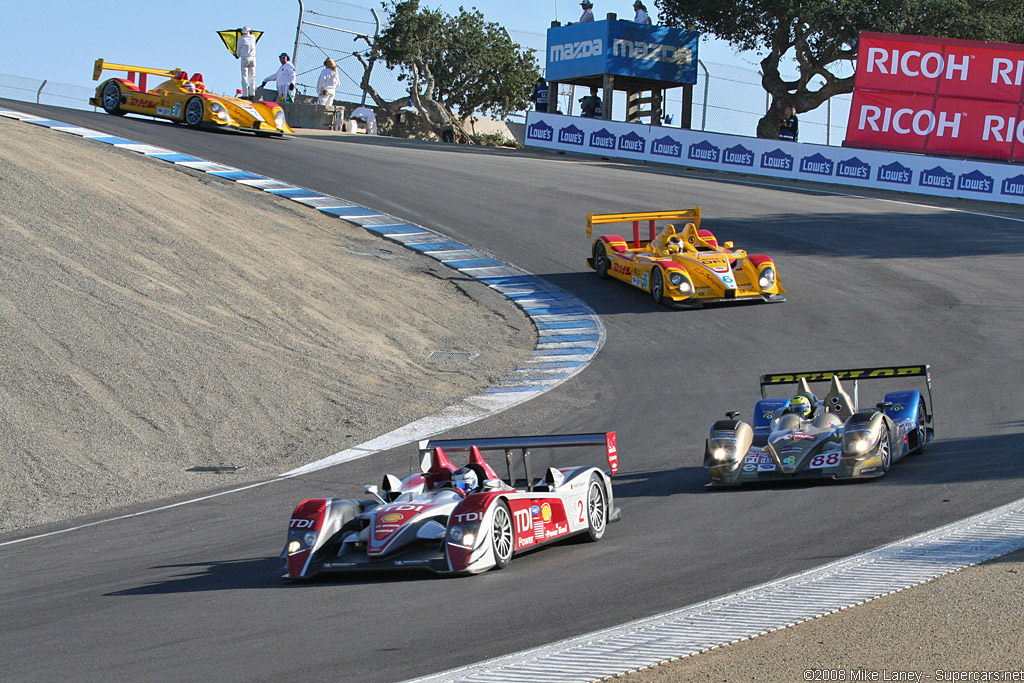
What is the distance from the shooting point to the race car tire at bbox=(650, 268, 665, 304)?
21.1 metres

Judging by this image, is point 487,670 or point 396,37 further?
point 396,37

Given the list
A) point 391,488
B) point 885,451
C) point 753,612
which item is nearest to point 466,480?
point 391,488

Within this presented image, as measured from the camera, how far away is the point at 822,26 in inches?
1730

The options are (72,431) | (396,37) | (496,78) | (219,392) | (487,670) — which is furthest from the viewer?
(496,78)

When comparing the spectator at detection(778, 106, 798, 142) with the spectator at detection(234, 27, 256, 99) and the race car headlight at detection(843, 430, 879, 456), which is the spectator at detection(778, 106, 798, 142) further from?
the race car headlight at detection(843, 430, 879, 456)

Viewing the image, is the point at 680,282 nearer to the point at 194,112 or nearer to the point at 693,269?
the point at 693,269

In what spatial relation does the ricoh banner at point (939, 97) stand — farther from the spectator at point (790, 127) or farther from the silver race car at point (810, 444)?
the silver race car at point (810, 444)

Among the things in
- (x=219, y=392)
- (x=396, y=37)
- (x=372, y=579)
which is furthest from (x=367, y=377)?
(x=396, y=37)

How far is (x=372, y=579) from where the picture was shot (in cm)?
757

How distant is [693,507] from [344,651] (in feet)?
14.6

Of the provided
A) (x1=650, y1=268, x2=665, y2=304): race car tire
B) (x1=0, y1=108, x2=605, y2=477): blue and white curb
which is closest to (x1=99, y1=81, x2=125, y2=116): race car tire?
(x1=0, y1=108, x2=605, y2=477): blue and white curb

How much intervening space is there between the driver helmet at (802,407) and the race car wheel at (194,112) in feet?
90.2

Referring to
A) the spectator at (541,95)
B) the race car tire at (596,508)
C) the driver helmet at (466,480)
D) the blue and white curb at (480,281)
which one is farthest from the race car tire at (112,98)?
the race car tire at (596,508)

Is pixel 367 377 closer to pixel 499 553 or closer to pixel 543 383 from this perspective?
pixel 543 383
